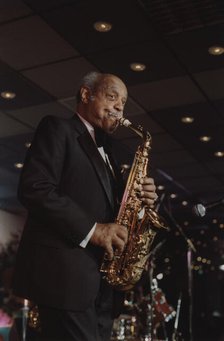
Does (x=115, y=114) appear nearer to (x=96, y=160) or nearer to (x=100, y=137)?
(x=100, y=137)

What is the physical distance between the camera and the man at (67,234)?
5.97 feet

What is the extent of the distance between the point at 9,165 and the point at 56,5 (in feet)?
17.8

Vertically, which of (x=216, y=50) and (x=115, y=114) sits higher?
(x=216, y=50)

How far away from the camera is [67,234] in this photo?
6.00 ft

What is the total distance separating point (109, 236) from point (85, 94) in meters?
0.78

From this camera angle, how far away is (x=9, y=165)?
9.43 metres

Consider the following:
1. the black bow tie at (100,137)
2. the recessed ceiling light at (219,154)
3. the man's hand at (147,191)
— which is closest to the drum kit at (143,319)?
the recessed ceiling light at (219,154)

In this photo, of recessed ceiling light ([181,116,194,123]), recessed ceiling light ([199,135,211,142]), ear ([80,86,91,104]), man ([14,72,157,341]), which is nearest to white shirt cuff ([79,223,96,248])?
man ([14,72,157,341])

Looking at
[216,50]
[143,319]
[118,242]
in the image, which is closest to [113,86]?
[118,242]

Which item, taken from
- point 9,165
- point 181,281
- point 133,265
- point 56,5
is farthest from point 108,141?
point 181,281

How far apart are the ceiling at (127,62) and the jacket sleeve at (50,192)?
4.14ft

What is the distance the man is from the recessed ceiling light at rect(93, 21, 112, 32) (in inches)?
111

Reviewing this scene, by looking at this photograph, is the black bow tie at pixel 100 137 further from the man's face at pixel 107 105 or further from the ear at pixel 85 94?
the ear at pixel 85 94

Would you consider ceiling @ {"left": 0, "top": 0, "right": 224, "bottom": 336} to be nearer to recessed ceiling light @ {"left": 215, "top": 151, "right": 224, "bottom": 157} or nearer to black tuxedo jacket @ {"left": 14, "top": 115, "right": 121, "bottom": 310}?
recessed ceiling light @ {"left": 215, "top": 151, "right": 224, "bottom": 157}
